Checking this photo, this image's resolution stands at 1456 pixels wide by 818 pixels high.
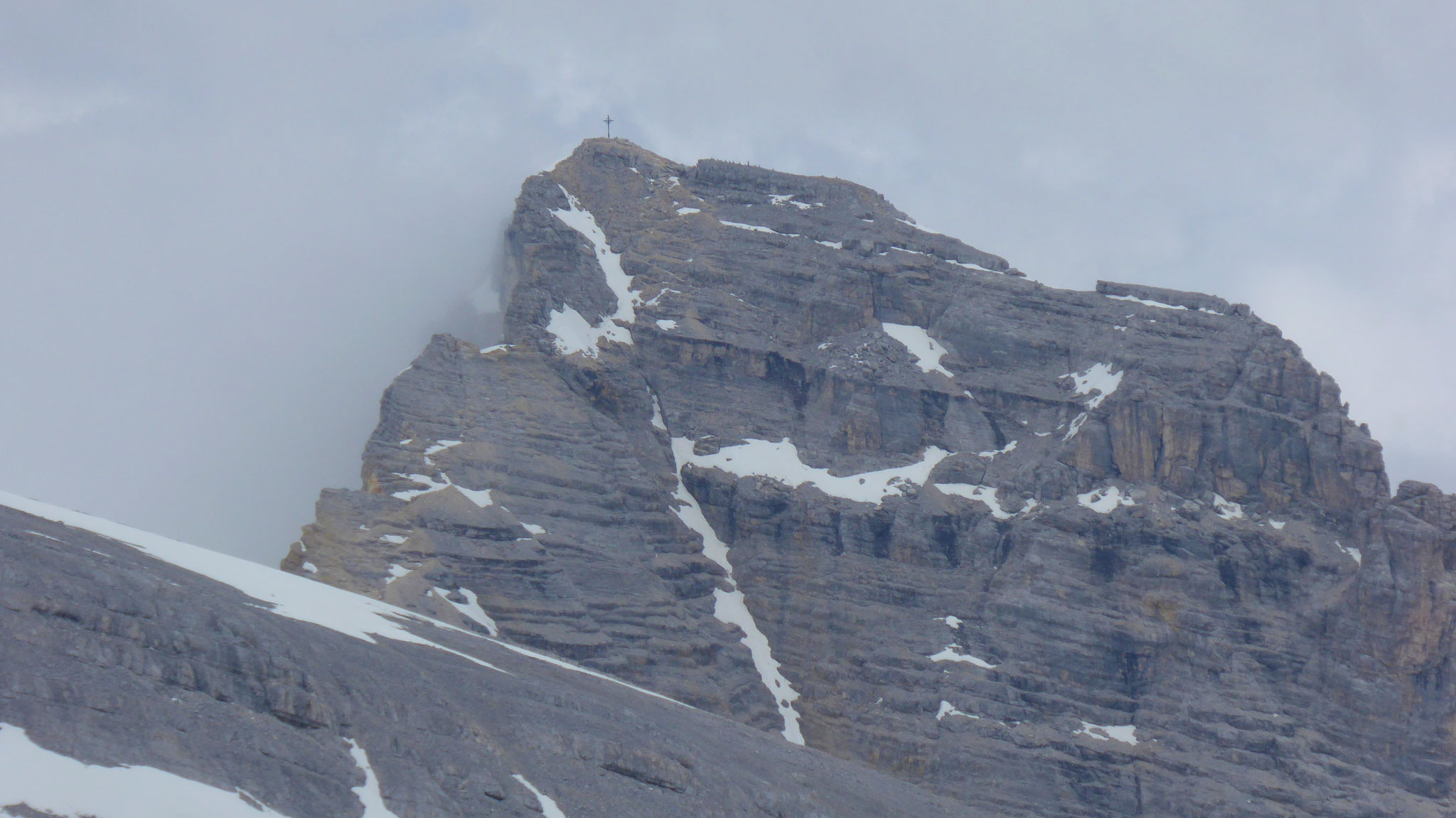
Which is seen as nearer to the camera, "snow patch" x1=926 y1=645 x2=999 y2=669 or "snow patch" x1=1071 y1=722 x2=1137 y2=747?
"snow patch" x1=1071 y1=722 x2=1137 y2=747

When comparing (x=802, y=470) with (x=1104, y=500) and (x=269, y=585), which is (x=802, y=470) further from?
(x=269, y=585)

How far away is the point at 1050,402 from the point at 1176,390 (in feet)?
29.7

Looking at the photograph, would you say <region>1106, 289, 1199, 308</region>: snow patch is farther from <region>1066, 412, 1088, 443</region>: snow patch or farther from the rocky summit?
<region>1066, 412, 1088, 443</region>: snow patch

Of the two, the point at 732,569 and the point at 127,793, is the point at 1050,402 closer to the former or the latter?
the point at 732,569

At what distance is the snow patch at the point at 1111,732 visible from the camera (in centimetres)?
7706

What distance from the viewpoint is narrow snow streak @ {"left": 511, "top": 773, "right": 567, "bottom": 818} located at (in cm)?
3388

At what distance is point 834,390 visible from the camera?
99.8 metres

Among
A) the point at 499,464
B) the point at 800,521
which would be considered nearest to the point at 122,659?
the point at 499,464

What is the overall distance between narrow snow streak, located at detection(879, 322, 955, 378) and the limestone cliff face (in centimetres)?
29

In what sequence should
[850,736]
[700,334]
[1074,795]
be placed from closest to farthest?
[1074,795] < [850,736] < [700,334]

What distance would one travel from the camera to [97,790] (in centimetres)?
2392

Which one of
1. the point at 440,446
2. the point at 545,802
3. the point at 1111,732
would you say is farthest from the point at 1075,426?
the point at 545,802

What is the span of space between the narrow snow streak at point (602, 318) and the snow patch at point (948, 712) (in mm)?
34839

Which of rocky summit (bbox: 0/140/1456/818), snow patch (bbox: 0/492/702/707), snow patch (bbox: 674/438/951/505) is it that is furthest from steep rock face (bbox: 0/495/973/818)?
snow patch (bbox: 674/438/951/505)
